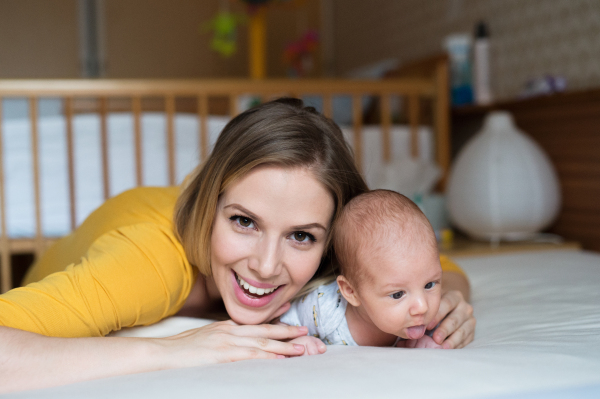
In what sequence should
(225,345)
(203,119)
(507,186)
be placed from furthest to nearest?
(203,119)
(507,186)
(225,345)

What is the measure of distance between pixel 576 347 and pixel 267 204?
49 cm

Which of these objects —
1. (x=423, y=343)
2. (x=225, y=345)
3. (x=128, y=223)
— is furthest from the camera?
(x=128, y=223)

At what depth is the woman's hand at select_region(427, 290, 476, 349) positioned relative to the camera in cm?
89

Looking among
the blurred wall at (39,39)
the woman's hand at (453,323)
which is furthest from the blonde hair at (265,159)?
the blurred wall at (39,39)

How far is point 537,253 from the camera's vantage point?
5.70 ft

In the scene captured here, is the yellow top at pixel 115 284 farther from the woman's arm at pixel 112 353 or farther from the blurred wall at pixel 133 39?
the blurred wall at pixel 133 39

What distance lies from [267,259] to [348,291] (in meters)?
0.16

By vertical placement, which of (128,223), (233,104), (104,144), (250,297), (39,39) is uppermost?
(39,39)

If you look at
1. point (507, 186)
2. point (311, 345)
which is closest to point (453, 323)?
point (311, 345)

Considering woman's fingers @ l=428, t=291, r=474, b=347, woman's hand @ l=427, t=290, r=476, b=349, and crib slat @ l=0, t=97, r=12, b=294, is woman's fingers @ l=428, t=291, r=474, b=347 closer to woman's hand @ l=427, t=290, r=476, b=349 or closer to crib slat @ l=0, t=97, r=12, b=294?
woman's hand @ l=427, t=290, r=476, b=349

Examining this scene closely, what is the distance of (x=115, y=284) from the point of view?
84 cm

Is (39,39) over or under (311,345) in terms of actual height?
over

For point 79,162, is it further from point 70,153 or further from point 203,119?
point 203,119

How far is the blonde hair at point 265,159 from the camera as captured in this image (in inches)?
35.5
